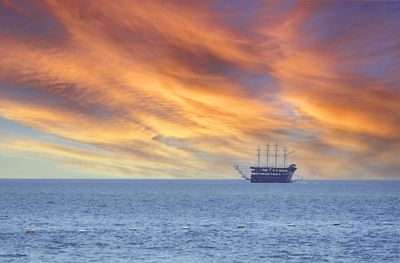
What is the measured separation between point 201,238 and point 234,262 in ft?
57.7

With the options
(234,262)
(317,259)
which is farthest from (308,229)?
(234,262)

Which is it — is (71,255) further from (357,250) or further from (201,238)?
(357,250)

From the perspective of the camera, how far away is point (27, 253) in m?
57.8

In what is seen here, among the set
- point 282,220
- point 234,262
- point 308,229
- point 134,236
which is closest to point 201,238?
point 134,236

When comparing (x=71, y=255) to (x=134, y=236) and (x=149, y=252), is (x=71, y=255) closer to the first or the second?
(x=149, y=252)

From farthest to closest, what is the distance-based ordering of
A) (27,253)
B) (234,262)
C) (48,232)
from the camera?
(48,232) → (27,253) → (234,262)

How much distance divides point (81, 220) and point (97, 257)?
42.5 metres

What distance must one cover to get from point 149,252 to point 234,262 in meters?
12.1

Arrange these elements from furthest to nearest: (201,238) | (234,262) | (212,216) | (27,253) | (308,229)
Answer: (212,216), (308,229), (201,238), (27,253), (234,262)

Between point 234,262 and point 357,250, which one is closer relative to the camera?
point 234,262

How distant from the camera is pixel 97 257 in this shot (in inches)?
2165

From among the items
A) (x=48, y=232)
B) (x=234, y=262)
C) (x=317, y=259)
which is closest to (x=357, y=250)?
(x=317, y=259)

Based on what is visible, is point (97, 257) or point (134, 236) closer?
point (97, 257)

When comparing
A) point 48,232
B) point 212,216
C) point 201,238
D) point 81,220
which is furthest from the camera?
point 212,216
